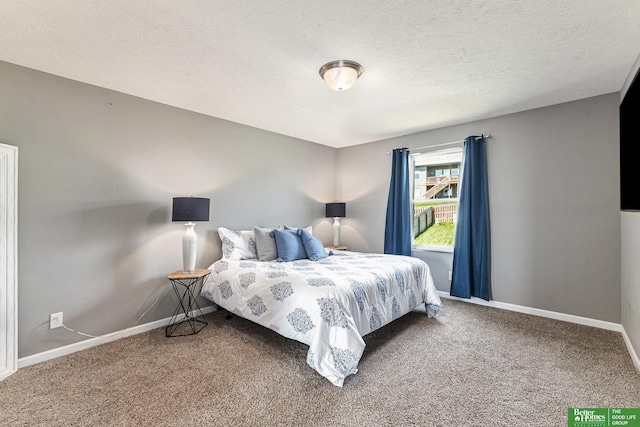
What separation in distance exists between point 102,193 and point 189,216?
807 millimetres

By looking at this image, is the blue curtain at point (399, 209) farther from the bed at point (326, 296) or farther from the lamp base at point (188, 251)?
the lamp base at point (188, 251)

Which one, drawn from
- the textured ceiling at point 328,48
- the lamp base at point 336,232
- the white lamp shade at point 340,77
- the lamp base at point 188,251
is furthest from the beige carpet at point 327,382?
the textured ceiling at point 328,48

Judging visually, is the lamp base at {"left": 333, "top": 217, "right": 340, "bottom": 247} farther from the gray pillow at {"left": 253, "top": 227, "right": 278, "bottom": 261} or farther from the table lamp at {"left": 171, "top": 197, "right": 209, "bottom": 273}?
the table lamp at {"left": 171, "top": 197, "right": 209, "bottom": 273}

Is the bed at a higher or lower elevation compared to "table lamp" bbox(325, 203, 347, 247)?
lower

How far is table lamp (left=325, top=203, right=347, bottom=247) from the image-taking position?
4.78 m

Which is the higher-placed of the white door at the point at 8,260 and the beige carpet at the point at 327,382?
the white door at the point at 8,260

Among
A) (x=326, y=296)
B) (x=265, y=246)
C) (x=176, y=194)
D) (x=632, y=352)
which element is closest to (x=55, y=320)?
(x=176, y=194)

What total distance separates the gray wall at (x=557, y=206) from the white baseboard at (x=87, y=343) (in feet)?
12.3

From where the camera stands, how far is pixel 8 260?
214cm

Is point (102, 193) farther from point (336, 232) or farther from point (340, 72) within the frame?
point (336, 232)

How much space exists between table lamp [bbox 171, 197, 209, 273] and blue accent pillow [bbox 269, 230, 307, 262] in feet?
2.90

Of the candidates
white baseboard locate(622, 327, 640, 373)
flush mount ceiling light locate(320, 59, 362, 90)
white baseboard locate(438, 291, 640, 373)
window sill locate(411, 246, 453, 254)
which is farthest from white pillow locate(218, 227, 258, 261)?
white baseboard locate(622, 327, 640, 373)

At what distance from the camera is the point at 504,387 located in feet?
6.38

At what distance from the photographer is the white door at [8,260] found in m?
2.10
